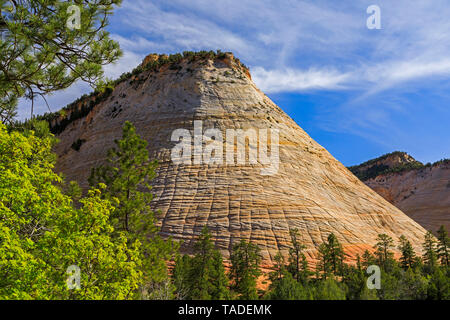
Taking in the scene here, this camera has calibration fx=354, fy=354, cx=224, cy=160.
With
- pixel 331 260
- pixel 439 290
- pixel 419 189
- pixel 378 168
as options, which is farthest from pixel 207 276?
pixel 378 168

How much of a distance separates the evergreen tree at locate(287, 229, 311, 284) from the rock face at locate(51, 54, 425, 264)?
80 centimetres

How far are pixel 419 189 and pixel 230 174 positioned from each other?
57001 mm

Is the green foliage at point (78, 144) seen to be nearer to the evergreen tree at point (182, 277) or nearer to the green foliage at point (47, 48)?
the evergreen tree at point (182, 277)

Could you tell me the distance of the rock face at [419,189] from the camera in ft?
206

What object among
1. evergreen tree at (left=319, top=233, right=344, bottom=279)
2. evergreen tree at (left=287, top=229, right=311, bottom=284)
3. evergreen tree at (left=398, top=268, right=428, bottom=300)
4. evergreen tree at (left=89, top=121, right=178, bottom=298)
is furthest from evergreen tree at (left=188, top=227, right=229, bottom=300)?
evergreen tree at (left=398, top=268, right=428, bottom=300)

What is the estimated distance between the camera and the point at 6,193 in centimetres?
962

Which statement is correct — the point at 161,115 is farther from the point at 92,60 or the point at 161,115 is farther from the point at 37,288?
the point at 37,288

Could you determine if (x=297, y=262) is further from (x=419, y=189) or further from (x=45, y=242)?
(x=419, y=189)

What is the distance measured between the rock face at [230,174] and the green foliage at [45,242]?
15.3m

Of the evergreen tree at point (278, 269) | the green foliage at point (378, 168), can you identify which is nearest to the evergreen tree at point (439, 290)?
the evergreen tree at point (278, 269)

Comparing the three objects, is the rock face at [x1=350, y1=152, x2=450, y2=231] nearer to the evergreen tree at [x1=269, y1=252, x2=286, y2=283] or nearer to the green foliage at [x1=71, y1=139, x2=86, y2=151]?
the evergreen tree at [x1=269, y1=252, x2=286, y2=283]

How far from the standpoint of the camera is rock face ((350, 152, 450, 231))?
6289 cm
